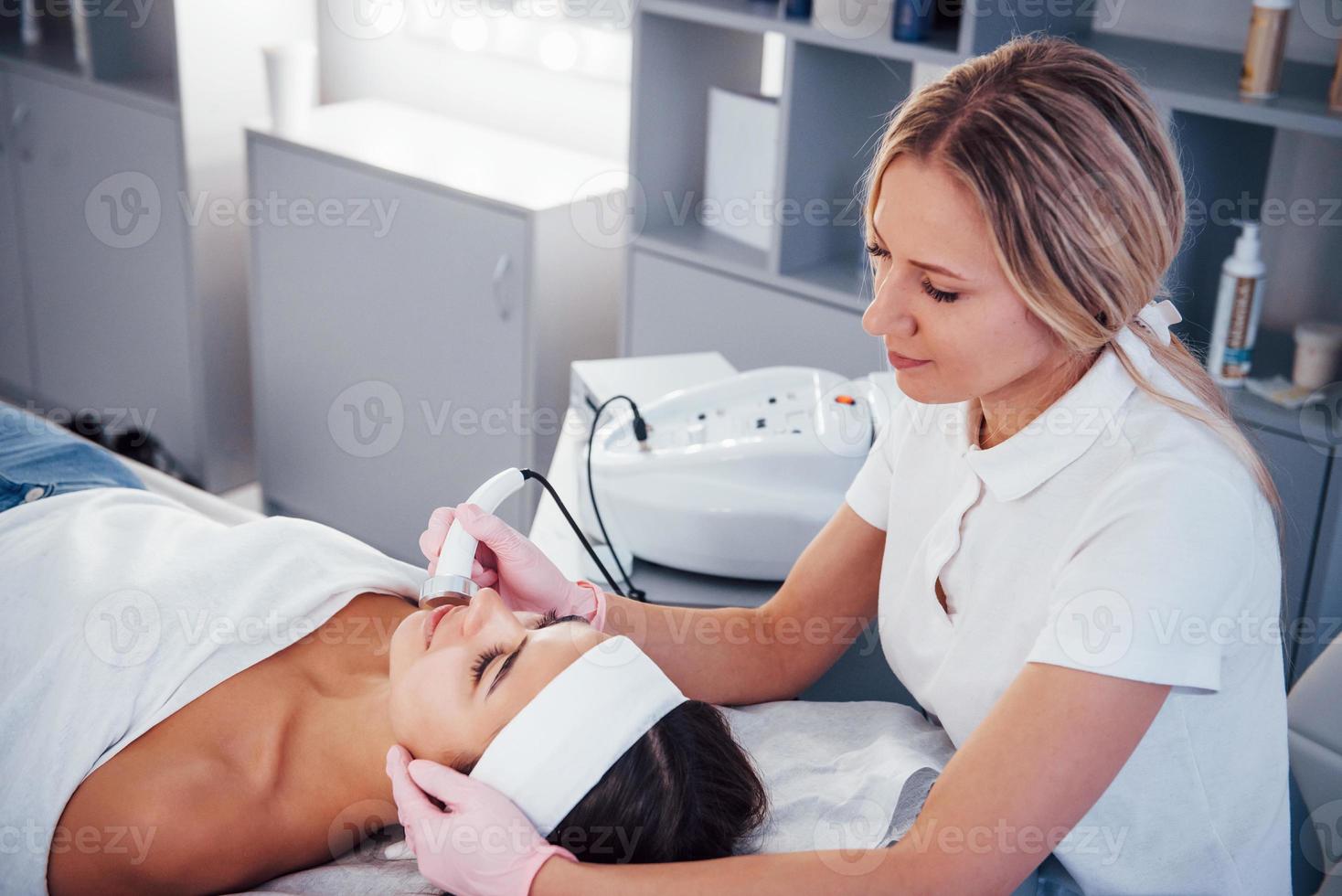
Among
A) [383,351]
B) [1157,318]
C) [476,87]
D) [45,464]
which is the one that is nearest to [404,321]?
[383,351]

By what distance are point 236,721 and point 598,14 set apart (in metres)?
2.11

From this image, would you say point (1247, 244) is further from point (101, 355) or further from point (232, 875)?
point (101, 355)

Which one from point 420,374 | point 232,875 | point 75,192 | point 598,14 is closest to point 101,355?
point 75,192

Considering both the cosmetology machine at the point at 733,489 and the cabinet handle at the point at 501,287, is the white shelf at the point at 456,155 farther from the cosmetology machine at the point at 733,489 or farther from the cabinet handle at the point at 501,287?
the cosmetology machine at the point at 733,489

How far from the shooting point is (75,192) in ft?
10.8

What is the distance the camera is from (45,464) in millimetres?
1672

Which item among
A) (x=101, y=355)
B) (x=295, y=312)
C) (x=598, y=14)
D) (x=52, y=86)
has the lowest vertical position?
(x=101, y=355)

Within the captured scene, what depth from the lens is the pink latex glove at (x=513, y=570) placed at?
132 centimetres

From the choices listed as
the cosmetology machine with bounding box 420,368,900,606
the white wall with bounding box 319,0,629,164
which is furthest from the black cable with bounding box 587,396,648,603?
the white wall with bounding box 319,0,629,164

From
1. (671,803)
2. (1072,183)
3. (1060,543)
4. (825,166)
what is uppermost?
(1072,183)

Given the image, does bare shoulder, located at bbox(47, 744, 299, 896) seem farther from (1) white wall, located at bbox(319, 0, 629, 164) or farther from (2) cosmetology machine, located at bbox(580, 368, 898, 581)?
(1) white wall, located at bbox(319, 0, 629, 164)

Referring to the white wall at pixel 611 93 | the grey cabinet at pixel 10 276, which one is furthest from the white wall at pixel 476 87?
the grey cabinet at pixel 10 276

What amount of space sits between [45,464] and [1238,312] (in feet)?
5.66

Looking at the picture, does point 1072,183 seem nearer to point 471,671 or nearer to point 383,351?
point 471,671
